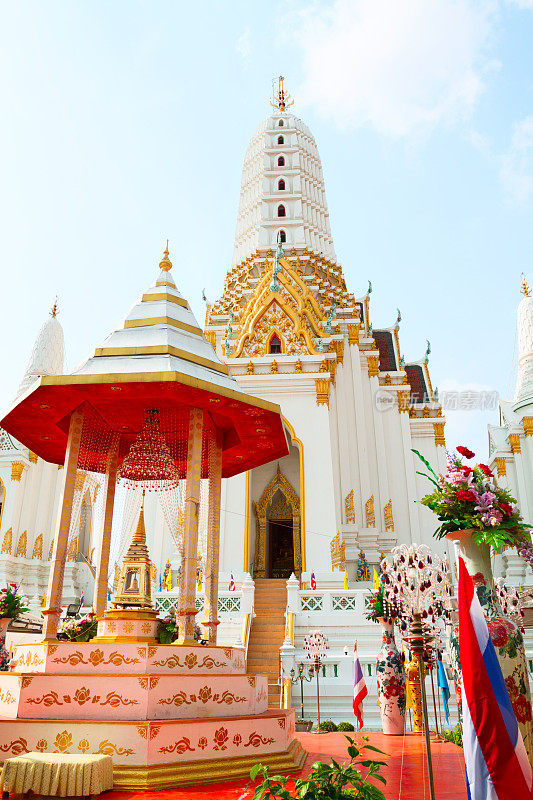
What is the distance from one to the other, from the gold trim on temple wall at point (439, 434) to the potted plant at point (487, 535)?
1960 cm

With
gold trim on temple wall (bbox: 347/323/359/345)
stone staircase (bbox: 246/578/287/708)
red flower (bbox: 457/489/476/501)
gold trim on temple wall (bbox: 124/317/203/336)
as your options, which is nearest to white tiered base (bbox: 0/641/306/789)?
red flower (bbox: 457/489/476/501)

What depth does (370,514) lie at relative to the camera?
1934 centimetres

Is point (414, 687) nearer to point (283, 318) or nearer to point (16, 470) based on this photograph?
point (283, 318)

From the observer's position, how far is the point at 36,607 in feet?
56.0

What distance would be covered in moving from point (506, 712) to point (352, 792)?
104cm

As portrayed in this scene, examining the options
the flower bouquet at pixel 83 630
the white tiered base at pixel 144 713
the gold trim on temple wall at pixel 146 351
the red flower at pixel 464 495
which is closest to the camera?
the red flower at pixel 464 495

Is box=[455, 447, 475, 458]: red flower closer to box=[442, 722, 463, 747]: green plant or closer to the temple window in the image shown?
box=[442, 722, 463, 747]: green plant

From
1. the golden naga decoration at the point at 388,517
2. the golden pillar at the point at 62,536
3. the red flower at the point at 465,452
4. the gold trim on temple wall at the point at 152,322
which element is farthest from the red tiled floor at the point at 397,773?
the golden naga decoration at the point at 388,517

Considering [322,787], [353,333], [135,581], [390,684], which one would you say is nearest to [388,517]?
[353,333]

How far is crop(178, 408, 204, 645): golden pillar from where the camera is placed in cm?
625

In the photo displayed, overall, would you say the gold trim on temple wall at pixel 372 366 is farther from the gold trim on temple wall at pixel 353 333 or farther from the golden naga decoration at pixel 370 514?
the golden naga decoration at pixel 370 514

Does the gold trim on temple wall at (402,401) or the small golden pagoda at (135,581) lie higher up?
the gold trim on temple wall at (402,401)

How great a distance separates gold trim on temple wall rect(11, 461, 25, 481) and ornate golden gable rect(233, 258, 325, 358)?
24.7 feet

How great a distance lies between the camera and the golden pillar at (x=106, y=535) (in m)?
7.71
